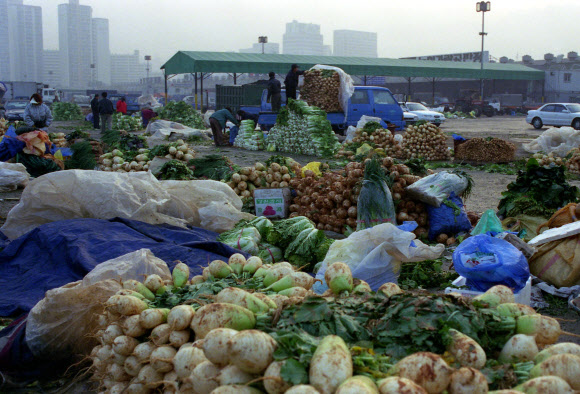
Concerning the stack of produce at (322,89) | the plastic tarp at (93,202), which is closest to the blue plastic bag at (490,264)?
the plastic tarp at (93,202)

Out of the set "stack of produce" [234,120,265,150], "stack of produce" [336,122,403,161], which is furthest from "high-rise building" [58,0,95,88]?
"stack of produce" [336,122,403,161]

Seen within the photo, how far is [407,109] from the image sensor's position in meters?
30.4

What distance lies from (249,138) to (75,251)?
12.1 m

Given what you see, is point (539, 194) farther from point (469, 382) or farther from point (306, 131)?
point (306, 131)

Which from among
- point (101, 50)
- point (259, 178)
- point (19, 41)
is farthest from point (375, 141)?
point (101, 50)

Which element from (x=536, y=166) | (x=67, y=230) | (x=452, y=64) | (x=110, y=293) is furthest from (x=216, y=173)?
(x=452, y=64)

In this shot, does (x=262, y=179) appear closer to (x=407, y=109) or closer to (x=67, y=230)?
(x=67, y=230)

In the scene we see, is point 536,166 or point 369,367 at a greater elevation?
point 536,166

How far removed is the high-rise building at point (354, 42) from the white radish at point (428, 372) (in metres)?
184

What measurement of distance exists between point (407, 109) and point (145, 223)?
2616 centimetres

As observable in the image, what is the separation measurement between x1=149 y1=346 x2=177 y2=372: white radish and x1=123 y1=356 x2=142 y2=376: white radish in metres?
0.17

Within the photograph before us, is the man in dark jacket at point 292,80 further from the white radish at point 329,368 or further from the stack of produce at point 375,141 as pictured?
the white radish at point 329,368

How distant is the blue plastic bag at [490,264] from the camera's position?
13.9 ft

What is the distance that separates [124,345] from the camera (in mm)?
2850
